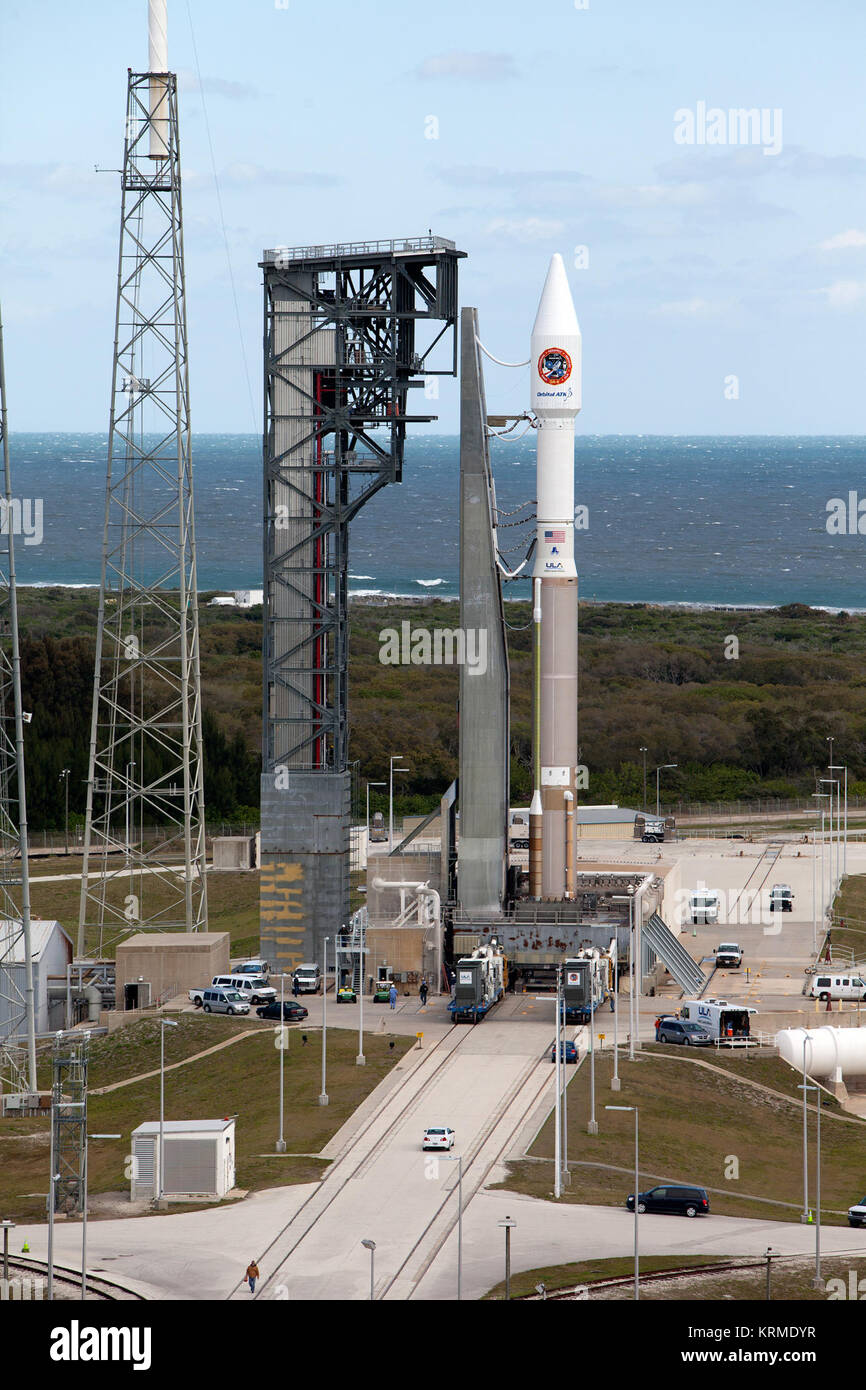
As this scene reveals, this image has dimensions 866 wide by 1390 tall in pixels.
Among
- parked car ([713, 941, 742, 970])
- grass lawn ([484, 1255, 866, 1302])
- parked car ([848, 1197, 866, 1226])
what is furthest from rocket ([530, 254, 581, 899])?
grass lawn ([484, 1255, 866, 1302])

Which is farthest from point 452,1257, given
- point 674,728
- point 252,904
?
point 674,728

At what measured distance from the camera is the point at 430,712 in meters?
165

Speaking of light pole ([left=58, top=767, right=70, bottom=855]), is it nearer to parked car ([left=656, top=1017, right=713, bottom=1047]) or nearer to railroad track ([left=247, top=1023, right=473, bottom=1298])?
railroad track ([left=247, top=1023, right=473, bottom=1298])

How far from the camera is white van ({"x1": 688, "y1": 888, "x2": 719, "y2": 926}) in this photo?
97.4 metres

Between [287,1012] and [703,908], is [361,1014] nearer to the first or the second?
[287,1012]

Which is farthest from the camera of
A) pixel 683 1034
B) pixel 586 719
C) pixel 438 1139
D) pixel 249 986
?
pixel 586 719

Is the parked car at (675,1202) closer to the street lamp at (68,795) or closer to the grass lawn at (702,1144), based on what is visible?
the grass lawn at (702,1144)

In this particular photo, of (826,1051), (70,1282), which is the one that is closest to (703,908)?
(826,1051)

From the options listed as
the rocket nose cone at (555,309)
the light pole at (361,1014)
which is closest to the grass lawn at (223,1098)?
the light pole at (361,1014)

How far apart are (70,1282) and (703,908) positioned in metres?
53.6
